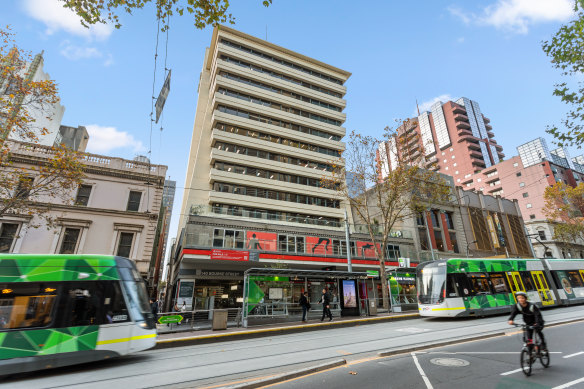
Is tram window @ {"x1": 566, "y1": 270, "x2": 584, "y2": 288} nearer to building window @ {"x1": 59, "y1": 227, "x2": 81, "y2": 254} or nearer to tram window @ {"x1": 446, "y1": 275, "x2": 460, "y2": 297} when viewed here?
tram window @ {"x1": 446, "y1": 275, "x2": 460, "y2": 297}

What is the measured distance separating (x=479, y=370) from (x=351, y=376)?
→ 270 cm

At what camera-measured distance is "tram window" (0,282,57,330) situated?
722 centimetres

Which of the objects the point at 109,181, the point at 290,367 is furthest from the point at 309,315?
the point at 109,181

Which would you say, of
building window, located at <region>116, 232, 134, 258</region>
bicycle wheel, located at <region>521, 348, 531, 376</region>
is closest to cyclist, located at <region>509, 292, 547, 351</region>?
bicycle wheel, located at <region>521, 348, 531, 376</region>

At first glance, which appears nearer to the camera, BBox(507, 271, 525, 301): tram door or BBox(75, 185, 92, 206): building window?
BBox(507, 271, 525, 301): tram door

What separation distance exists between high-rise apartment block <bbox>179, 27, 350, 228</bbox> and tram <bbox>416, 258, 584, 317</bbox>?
49.5 feet

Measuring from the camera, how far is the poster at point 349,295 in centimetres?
1772

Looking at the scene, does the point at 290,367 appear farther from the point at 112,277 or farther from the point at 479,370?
the point at 112,277

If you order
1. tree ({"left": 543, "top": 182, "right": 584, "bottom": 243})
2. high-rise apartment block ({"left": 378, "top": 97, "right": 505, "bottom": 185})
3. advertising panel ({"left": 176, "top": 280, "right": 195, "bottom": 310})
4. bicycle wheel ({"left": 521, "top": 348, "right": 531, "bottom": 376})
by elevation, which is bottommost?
bicycle wheel ({"left": 521, "top": 348, "right": 531, "bottom": 376})

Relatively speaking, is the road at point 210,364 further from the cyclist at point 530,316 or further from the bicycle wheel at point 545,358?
the cyclist at point 530,316

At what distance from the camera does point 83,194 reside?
22.2 meters

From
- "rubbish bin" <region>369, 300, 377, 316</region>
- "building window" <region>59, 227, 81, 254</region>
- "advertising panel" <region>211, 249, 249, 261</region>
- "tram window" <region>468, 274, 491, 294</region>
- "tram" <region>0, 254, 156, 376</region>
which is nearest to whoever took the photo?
"tram" <region>0, 254, 156, 376</region>

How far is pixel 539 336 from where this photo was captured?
19.5ft

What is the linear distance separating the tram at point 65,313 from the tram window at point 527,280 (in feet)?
65.5
